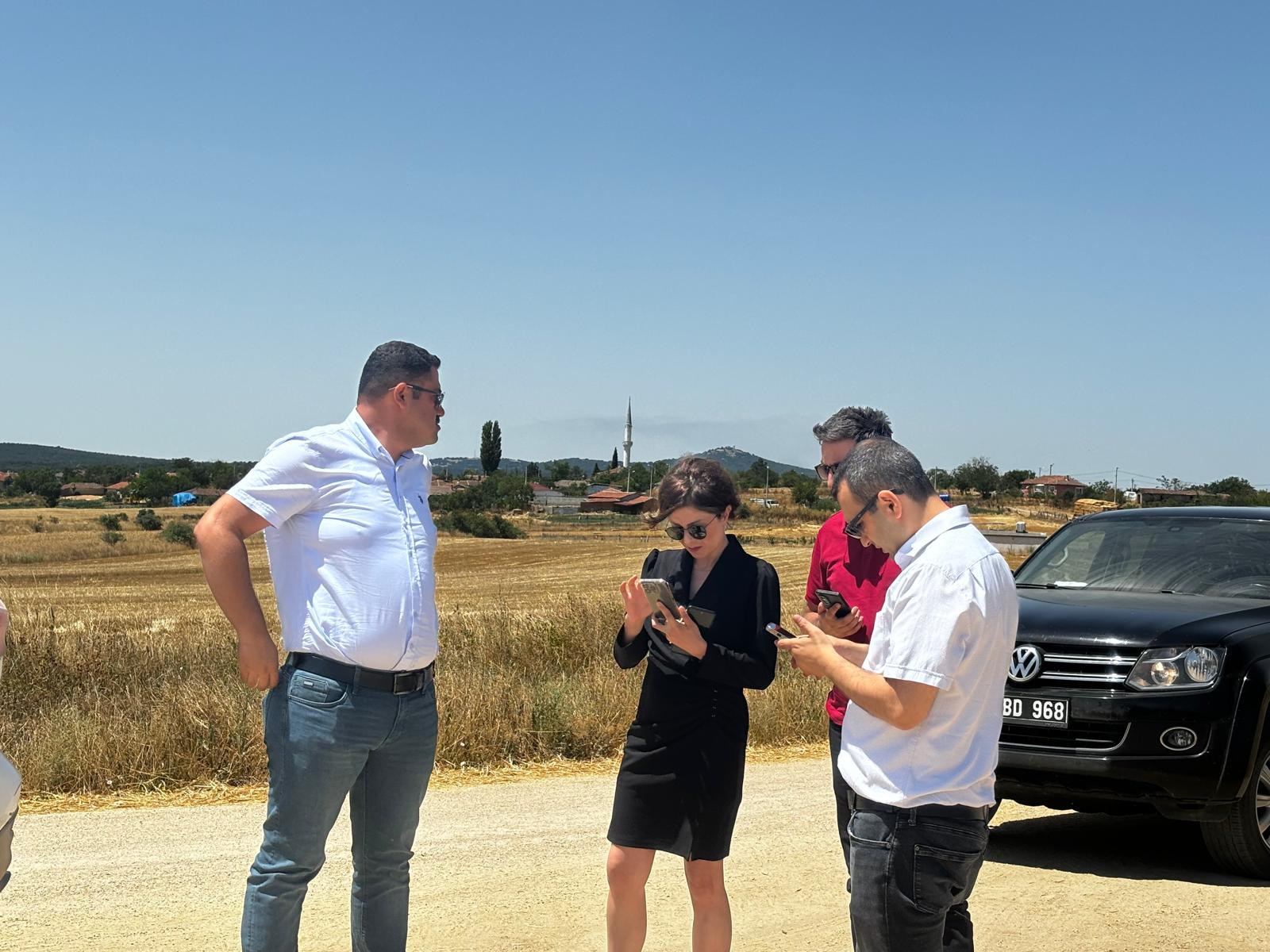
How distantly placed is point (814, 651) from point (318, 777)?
64.8 inches

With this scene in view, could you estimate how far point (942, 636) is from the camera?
3031mm

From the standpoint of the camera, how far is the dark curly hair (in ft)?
14.4

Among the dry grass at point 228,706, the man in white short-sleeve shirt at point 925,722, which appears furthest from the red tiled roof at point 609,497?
the man in white short-sleeve shirt at point 925,722

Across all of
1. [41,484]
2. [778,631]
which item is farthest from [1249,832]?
[41,484]

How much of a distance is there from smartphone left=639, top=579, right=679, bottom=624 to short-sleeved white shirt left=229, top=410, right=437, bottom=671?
2.34ft

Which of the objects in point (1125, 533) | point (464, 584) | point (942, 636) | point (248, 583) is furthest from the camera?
point (464, 584)

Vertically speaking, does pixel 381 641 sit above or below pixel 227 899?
above

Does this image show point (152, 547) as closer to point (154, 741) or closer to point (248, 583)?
point (154, 741)

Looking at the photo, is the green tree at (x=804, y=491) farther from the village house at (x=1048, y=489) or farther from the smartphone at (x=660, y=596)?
the smartphone at (x=660, y=596)

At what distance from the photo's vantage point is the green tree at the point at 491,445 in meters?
192

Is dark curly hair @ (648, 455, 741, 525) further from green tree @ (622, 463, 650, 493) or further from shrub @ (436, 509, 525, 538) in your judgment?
green tree @ (622, 463, 650, 493)

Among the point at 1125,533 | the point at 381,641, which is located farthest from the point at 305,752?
the point at 1125,533

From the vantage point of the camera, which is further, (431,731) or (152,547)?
(152,547)

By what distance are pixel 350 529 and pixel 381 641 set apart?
0.38 metres
